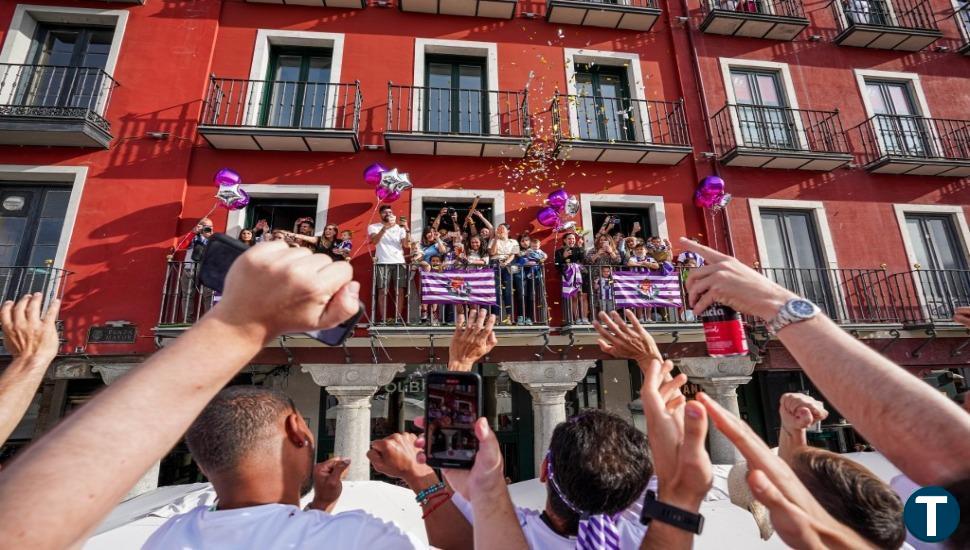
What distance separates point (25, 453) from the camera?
2.17 feet

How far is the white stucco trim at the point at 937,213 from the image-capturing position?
998 centimetres

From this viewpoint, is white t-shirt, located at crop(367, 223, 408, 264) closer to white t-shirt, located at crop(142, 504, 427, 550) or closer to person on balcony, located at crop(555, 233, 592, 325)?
person on balcony, located at crop(555, 233, 592, 325)

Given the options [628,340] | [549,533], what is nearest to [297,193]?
[628,340]

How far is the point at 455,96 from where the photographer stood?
9.97 meters

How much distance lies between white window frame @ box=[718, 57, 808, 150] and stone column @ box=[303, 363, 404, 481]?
8.83 metres

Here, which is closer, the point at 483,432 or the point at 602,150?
the point at 483,432

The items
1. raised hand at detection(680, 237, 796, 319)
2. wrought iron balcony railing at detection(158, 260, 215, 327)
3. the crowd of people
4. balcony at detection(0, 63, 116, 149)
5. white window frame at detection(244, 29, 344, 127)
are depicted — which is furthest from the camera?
white window frame at detection(244, 29, 344, 127)

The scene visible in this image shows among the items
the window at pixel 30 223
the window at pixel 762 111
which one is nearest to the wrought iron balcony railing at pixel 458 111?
the window at pixel 762 111

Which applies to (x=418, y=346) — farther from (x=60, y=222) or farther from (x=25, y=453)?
(x=25, y=453)

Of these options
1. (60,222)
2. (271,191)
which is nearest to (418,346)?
(271,191)

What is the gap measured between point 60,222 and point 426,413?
1018 centimetres

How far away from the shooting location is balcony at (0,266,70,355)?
7559 mm

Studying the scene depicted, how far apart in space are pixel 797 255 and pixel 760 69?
455 cm

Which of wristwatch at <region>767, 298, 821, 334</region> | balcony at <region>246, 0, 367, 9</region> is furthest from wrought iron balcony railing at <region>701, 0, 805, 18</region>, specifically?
wristwatch at <region>767, 298, 821, 334</region>
